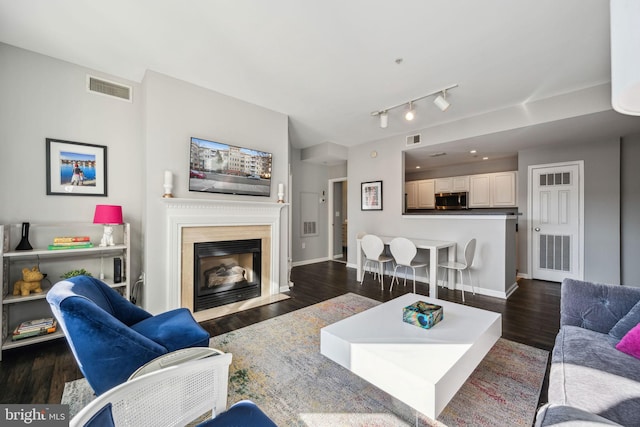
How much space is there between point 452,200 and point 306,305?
454 cm

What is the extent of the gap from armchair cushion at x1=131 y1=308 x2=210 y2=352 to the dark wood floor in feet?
2.13

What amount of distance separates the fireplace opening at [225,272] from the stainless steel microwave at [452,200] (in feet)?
15.3

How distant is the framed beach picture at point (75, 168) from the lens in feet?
8.47

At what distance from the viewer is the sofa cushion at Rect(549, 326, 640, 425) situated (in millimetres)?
1047

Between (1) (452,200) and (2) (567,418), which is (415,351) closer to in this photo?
(2) (567,418)

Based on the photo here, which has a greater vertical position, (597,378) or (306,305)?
(597,378)

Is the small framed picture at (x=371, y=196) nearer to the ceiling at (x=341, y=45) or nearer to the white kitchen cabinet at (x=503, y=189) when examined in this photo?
the ceiling at (x=341, y=45)

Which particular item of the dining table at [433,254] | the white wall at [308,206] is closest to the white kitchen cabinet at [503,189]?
the dining table at [433,254]

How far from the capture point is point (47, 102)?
2564 millimetres

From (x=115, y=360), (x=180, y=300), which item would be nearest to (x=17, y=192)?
(x=180, y=300)

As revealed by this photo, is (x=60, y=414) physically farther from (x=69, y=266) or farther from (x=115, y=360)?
(x=69, y=266)

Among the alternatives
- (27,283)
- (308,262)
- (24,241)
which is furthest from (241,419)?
(308,262)

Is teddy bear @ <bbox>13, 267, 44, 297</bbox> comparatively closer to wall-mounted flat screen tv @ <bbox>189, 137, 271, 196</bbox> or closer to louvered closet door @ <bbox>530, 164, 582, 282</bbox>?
wall-mounted flat screen tv @ <bbox>189, 137, 271, 196</bbox>

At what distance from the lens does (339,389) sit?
1779 millimetres
